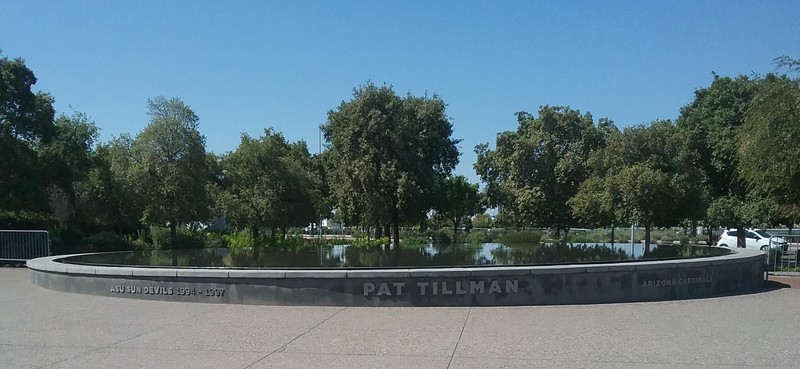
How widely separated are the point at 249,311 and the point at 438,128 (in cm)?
1891

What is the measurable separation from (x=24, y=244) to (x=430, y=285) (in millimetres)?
15104

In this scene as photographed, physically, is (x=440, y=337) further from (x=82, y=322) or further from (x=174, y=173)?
(x=174, y=173)

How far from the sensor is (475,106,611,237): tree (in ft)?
98.3

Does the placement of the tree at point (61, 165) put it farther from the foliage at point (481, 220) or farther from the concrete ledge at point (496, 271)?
the foliage at point (481, 220)

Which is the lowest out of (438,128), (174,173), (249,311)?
(249,311)

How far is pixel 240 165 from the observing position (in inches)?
1100

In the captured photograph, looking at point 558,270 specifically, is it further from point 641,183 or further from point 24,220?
point 24,220

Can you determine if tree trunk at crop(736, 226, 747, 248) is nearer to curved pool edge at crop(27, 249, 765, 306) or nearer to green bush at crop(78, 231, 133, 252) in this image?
curved pool edge at crop(27, 249, 765, 306)

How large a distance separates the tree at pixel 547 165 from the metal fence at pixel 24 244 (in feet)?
64.3

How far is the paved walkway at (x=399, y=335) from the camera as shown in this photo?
7.37 m

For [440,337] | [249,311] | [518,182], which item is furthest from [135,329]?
[518,182]

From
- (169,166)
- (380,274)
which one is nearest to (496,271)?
(380,274)

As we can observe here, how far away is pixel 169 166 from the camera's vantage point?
2664cm

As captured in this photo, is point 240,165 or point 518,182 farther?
point 518,182
